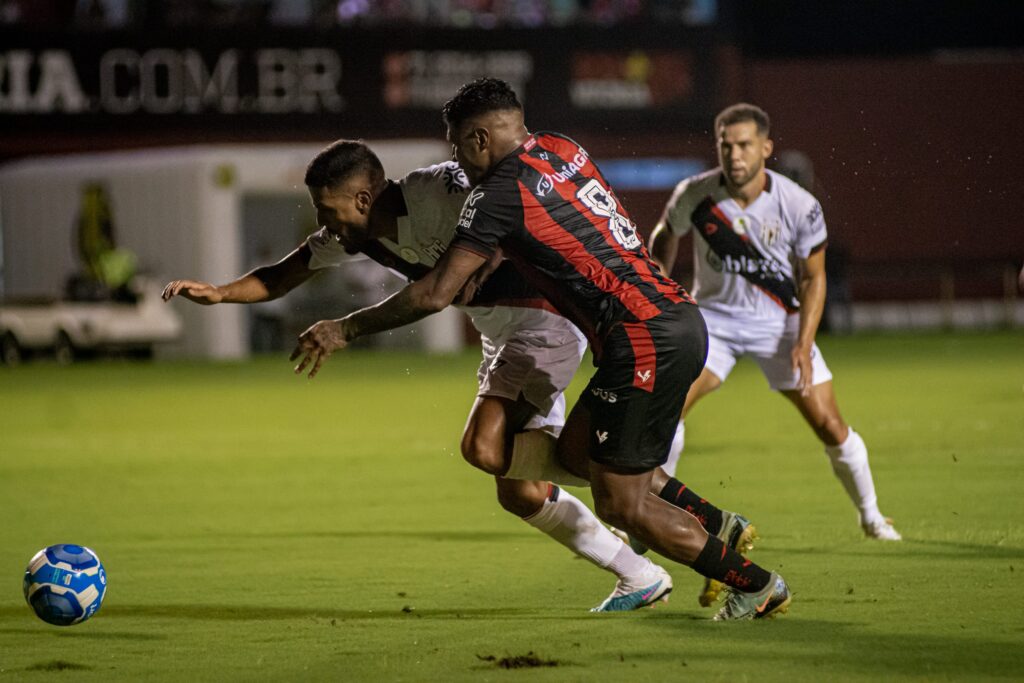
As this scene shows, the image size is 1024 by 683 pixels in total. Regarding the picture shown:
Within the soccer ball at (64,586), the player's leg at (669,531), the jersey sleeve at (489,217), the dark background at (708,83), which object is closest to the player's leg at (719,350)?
the player's leg at (669,531)

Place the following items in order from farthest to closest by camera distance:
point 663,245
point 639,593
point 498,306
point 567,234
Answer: point 663,245, point 498,306, point 639,593, point 567,234

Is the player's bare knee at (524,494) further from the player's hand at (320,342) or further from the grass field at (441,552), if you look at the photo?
the player's hand at (320,342)

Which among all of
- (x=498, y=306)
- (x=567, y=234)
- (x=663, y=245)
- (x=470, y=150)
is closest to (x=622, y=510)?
(x=567, y=234)

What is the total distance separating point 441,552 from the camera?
27.6 feet

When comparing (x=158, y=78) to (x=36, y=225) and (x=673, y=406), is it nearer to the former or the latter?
(x=36, y=225)

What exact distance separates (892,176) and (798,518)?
6.27 feet

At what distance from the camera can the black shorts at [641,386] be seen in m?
5.90

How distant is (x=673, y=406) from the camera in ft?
19.7

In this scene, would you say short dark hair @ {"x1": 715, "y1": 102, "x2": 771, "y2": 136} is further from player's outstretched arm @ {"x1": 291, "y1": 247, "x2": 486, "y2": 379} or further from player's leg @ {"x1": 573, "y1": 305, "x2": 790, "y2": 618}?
player's outstretched arm @ {"x1": 291, "y1": 247, "x2": 486, "y2": 379}

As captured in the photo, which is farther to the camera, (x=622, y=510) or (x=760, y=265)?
(x=760, y=265)

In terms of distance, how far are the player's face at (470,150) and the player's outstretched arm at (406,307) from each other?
14.9 inches

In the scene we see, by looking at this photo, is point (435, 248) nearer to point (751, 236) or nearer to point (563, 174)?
point (563, 174)

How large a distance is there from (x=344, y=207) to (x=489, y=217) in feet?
2.79

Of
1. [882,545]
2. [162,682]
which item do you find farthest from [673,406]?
[882,545]
